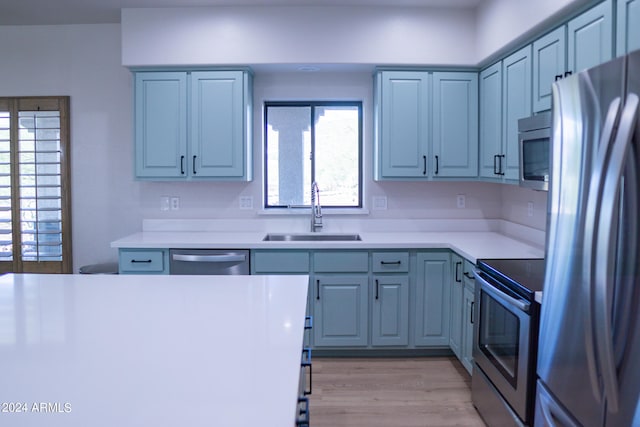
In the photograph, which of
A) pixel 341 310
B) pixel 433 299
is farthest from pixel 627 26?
pixel 341 310

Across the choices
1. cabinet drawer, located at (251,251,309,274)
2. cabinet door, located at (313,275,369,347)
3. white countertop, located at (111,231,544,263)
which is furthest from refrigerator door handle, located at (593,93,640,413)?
cabinet drawer, located at (251,251,309,274)

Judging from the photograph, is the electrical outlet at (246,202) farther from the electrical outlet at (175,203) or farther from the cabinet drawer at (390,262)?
the cabinet drawer at (390,262)

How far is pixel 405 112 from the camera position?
3.62 meters

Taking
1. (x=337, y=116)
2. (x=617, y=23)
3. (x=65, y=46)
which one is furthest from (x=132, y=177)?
(x=617, y=23)

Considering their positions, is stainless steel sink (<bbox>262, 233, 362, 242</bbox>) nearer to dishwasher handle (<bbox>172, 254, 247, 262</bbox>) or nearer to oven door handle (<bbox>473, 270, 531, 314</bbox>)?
dishwasher handle (<bbox>172, 254, 247, 262</bbox>)

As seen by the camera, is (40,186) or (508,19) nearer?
(508,19)

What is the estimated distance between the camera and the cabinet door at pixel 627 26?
1.83 m

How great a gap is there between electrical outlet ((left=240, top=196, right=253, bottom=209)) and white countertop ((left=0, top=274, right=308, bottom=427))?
194 centimetres

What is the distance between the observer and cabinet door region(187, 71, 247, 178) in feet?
11.8

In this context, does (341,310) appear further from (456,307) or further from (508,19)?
(508,19)

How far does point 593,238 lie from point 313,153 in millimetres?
2829

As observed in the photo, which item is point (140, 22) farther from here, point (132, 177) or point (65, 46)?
point (132, 177)

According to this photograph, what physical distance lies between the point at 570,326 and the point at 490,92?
2.24m

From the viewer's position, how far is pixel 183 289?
79.5 inches
